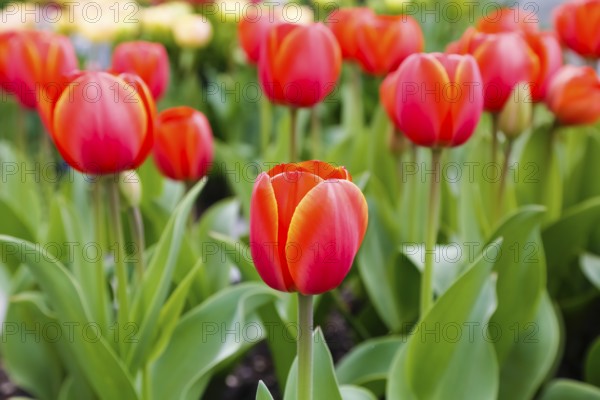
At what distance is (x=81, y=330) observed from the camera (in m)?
0.95

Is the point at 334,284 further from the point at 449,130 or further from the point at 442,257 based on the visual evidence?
the point at 442,257

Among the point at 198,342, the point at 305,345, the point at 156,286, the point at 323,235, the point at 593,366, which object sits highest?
the point at 323,235

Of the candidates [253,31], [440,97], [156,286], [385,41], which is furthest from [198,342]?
[253,31]

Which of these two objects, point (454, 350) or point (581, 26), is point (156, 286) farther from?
point (581, 26)

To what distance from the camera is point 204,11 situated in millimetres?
3207

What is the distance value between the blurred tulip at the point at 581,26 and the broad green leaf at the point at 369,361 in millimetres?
678

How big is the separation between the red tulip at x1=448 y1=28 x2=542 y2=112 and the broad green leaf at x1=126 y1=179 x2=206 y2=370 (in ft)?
1.43

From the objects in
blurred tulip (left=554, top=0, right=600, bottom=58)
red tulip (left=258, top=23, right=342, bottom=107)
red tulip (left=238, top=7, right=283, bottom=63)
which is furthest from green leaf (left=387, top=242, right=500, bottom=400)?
red tulip (left=238, top=7, right=283, bottom=63)

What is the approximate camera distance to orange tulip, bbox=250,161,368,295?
1.95 ft

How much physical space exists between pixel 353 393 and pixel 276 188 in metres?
0.44

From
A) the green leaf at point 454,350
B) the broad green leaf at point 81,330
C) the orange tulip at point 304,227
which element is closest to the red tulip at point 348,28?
the green leaf at point 454,350

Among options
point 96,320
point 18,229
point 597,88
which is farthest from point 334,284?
point 18,229

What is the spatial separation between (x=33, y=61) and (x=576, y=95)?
0.88m

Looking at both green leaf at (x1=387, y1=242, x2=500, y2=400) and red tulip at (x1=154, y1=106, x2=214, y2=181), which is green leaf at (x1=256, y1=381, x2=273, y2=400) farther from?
red tulip at (x1=154, y1=106, x2=214, y2=181)
